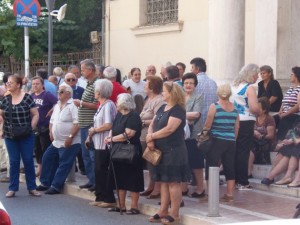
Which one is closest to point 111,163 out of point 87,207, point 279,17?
point 87,207

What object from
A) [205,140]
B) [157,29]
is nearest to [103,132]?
[205,140]

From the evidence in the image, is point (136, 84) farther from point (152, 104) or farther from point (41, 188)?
point (152, 104)

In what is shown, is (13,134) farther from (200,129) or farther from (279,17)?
(279,17)

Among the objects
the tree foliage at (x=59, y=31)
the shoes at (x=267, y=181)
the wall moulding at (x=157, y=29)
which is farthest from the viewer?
the tree foliage at (x=59, y=31)

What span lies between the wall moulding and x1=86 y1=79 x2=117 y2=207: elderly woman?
292 inches

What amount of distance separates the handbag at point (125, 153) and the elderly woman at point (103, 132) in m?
0.53

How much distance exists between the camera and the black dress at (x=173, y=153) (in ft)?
31.9

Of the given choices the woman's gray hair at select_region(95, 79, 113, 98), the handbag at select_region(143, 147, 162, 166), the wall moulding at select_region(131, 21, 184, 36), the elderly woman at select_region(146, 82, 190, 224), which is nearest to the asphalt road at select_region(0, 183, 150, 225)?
the elderly woman at select_region(146, 82, 190, 224)

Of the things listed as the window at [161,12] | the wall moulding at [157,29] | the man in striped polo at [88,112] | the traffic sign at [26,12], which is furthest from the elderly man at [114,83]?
the window at [161,12]

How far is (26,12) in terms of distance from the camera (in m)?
17.3

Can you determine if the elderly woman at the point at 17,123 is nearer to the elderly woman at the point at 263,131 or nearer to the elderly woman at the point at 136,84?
the elderly woman at the point at 136,84

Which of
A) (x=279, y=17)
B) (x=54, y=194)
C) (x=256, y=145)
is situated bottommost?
(x=54, y=194)

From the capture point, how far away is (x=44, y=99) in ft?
44.3

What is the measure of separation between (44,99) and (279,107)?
162 inches
